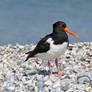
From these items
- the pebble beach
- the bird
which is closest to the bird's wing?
the bird

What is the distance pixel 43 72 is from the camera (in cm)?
1168

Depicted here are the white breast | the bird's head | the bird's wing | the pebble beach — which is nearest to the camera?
the pebble beach

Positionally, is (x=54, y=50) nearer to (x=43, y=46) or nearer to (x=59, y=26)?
(x=43, y=46)

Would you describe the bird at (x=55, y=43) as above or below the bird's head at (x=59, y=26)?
below

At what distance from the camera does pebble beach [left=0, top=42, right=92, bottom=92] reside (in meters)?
9.34

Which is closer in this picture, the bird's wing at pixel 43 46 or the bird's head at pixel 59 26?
the bird's wing at pixel 43 46

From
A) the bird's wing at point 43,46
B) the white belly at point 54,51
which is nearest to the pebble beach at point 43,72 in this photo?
the white belly at point 54,51

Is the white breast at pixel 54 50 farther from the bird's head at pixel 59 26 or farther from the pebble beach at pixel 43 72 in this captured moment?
the pebble beach at pixel 43 72

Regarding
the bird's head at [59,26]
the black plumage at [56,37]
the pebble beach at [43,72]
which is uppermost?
the bird's head at [59,26]

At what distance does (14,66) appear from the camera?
13133 mm

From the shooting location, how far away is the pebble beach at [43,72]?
9339 millimetres

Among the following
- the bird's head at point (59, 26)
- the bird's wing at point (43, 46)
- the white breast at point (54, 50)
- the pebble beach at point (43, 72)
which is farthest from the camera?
the bird's head at point (59, 26)

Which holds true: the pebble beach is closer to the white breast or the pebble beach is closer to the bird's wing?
the white breast

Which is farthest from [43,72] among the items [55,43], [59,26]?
[59,26]
